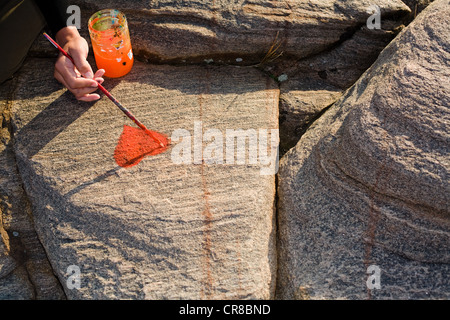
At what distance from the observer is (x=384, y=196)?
199 centimetres

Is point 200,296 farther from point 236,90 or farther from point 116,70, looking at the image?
point 116,70

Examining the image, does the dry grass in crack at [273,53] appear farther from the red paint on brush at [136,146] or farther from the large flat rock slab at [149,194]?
the red paint on brush at [136,146]

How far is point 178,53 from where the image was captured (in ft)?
8.88

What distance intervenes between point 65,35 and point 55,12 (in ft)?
0.43

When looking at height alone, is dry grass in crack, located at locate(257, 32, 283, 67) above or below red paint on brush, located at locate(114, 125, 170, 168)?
above

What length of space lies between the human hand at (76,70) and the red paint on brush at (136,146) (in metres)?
0.30

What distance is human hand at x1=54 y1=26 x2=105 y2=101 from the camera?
7.79ft

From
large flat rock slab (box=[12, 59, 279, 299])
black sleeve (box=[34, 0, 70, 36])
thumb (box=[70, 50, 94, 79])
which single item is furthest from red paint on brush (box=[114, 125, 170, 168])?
black sleeve (box=[34, 0, 70, 36])

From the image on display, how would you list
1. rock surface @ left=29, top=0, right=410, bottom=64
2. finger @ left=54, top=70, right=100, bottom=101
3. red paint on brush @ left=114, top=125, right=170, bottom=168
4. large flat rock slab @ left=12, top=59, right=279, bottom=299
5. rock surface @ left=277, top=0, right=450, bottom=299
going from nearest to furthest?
1. rock surface @ left=277, top=0, right=450, bottom=299
2. large flat rock slab @ left=12, top=59, right=279, bottom=299
3. red paint on brush @ left=114, top=125, right=170, bottom=168
4. finger @ left=54, top=70, right=100, bottom=101
5. rock surface @ left=29, top=0, right=410, bottom=64

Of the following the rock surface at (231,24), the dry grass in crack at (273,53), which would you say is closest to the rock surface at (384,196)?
the rock surface at (231,24)

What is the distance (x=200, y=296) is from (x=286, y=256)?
472mm

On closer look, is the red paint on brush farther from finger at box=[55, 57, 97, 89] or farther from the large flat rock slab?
finger at box=[55, 57, 97, 89]

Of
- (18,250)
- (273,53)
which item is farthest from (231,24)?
(18,250)

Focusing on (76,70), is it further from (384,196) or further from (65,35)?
(384,196)
